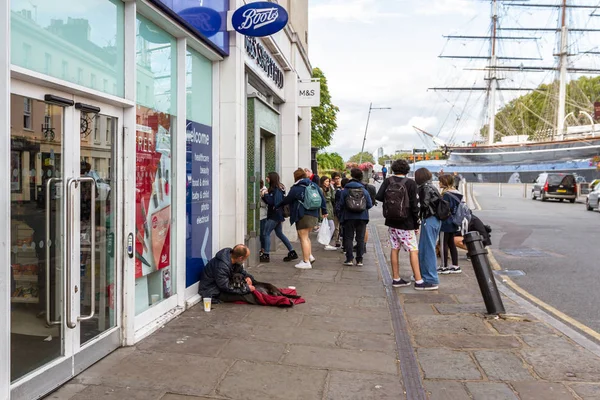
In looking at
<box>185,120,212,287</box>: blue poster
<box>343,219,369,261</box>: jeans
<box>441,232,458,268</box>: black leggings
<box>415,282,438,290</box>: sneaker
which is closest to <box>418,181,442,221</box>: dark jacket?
<box>415,282,438,290</box>: sneaker

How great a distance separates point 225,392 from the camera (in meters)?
3.98

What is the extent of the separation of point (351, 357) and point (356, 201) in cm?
482

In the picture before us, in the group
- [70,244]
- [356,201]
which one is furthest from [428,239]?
[70,244]

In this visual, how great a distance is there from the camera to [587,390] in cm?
413

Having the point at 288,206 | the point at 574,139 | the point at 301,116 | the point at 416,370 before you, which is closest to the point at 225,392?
the point at 416,370

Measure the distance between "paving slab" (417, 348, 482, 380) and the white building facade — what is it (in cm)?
264

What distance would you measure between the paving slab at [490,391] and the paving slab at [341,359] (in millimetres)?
636

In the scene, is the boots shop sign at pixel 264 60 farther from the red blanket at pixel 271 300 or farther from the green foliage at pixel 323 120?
the green foliage at pixel 323 120

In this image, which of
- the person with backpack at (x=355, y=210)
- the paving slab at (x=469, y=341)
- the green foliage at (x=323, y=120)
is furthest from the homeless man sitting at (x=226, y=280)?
the green foliage at (x=323, y=120)

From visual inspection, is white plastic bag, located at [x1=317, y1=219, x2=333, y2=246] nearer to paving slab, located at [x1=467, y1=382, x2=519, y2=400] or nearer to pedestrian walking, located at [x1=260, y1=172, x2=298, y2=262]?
pedestrian walking, located at [x1=260, y1=172, x2=298, y2=262]

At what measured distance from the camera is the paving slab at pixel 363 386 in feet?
13.1

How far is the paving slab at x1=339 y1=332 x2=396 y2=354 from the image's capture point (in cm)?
515

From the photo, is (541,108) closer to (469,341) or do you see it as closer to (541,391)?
(469,341)

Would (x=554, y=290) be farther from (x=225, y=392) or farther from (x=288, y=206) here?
(x=225, y=392)
